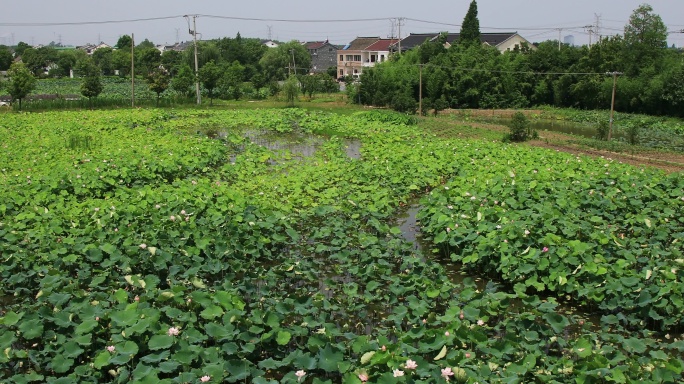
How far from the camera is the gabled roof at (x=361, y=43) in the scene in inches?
2374

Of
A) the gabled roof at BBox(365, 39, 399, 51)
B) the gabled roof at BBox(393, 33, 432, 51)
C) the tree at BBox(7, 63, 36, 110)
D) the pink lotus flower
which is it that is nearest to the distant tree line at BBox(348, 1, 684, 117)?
the tree at BBox(7, 63, 36, 110)

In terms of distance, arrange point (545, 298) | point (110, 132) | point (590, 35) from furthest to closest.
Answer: point (590, 35) → point (110, 132) → point (545, 298)

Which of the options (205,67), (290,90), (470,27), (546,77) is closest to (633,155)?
(546,77)

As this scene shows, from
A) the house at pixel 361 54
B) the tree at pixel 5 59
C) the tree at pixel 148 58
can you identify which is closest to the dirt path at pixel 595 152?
the house at pixel 361 54

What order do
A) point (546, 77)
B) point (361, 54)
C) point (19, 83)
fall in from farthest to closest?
point (361, 54), point (546, 77), point (19, 83)

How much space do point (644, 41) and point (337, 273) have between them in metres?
34.8

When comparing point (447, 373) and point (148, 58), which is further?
point (148, 58)

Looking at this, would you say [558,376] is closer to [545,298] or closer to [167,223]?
[545,298]

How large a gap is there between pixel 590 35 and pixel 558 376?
5197cm

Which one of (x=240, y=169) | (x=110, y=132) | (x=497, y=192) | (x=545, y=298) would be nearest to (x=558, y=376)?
(x=545, y=298)

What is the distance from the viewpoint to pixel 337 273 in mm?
7258

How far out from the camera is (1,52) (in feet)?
215

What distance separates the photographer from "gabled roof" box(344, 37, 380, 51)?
2374 inches

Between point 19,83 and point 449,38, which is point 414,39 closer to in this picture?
point 449,38
